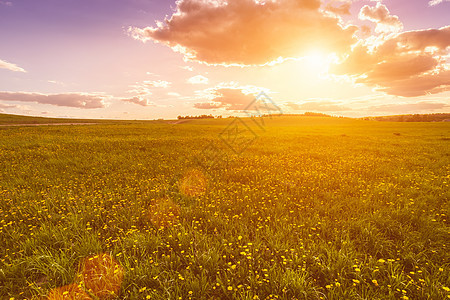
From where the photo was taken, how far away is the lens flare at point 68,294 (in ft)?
10.3

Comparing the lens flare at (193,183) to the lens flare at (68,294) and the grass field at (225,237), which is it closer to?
the grass field at (225,237)

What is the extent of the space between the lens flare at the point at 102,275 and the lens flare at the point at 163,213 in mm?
1255

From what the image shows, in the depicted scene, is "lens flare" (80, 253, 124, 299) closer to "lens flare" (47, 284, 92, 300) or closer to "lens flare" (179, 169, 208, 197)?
"lens flare" (47, 284, 92, 300)

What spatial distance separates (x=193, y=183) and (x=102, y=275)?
4812 millimetres

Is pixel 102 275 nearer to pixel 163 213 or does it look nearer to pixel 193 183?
pixel 163 213

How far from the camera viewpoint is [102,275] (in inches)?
136

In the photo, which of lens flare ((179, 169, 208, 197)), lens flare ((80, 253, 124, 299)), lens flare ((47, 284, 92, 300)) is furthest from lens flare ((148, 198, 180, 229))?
lens flare ((47, 284, 92, 300))

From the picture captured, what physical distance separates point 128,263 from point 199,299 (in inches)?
53.3

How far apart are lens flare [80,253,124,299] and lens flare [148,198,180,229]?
126cm

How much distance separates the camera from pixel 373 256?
4121 mm

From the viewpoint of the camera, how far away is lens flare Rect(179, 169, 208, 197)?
23.5 ft

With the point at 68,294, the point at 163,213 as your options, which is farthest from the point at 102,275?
the point at 163,213

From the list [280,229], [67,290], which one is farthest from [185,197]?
[67,290]

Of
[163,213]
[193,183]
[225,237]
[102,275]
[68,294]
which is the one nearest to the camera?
[68,294]
